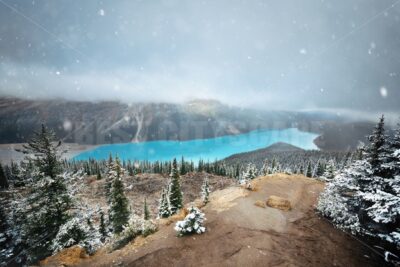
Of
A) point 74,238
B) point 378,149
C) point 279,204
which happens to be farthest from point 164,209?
point 378,149

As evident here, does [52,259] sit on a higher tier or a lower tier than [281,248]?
lower

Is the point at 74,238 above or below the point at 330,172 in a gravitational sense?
above

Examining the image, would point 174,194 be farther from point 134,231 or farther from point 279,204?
point 279,204

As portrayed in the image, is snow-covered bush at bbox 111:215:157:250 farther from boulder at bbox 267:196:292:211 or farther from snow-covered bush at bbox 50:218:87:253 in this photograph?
boulder at bbox 267:196:292:211

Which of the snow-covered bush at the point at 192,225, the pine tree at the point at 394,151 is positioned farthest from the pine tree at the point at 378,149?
the snow-covered bush at the point at 192,225

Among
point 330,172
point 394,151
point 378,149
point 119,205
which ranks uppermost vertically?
point 394,151

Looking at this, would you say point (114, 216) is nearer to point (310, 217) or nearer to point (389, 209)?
point (310, 217)

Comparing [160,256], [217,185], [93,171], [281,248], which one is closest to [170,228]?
[160,256]

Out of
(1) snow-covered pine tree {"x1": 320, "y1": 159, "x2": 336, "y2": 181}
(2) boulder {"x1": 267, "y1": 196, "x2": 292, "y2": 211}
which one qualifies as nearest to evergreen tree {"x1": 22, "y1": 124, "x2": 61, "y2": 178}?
(2) boulder {"x1": 267, "y1": 196, "x2": 292, "y2": 211}

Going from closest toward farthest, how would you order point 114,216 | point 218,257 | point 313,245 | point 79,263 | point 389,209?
point 389,209 → point 218,257 → point 313,245 → point 79,263 → point 114,216
